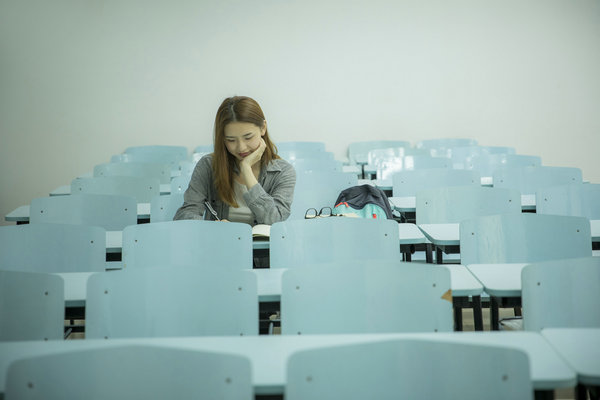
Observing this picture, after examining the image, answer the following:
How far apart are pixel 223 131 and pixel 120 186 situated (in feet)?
4.14

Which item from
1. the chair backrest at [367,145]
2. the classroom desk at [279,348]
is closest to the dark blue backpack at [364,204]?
the classroom desk at [279,348]

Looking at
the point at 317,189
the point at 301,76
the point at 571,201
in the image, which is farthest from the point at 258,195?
the point at 301,76

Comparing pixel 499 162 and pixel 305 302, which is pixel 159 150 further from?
pixel 305 302

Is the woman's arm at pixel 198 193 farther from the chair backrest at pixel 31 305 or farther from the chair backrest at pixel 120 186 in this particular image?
the chair backrest at pixel 31 305

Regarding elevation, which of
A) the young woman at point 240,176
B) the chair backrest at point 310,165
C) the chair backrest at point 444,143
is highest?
the chair backrest at point 444,143

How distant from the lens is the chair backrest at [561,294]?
5.45 ft

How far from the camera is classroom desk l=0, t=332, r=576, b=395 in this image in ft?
3.99

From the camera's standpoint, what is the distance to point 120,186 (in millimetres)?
3881

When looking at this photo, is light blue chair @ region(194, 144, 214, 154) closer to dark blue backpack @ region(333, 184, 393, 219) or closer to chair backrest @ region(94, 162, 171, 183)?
chair backrest @ region(94, 162, 171, 183)

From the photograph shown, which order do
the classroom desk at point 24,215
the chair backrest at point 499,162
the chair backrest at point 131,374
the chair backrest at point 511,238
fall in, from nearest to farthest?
the chair backrest at point 131,374 < the chair backrest at point 511,238 < the classroom desk at point 24,215 < the chair backrest at point 499,162

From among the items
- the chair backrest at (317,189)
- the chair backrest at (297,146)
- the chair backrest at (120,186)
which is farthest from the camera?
the chair backrest at (297,146)

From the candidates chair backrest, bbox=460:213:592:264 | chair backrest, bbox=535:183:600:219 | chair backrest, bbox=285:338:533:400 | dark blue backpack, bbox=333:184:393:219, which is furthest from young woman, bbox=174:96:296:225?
chair backrest, bbox=285:338:533:400

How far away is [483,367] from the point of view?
1128 millimetres

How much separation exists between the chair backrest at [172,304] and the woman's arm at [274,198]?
3.64 ft
